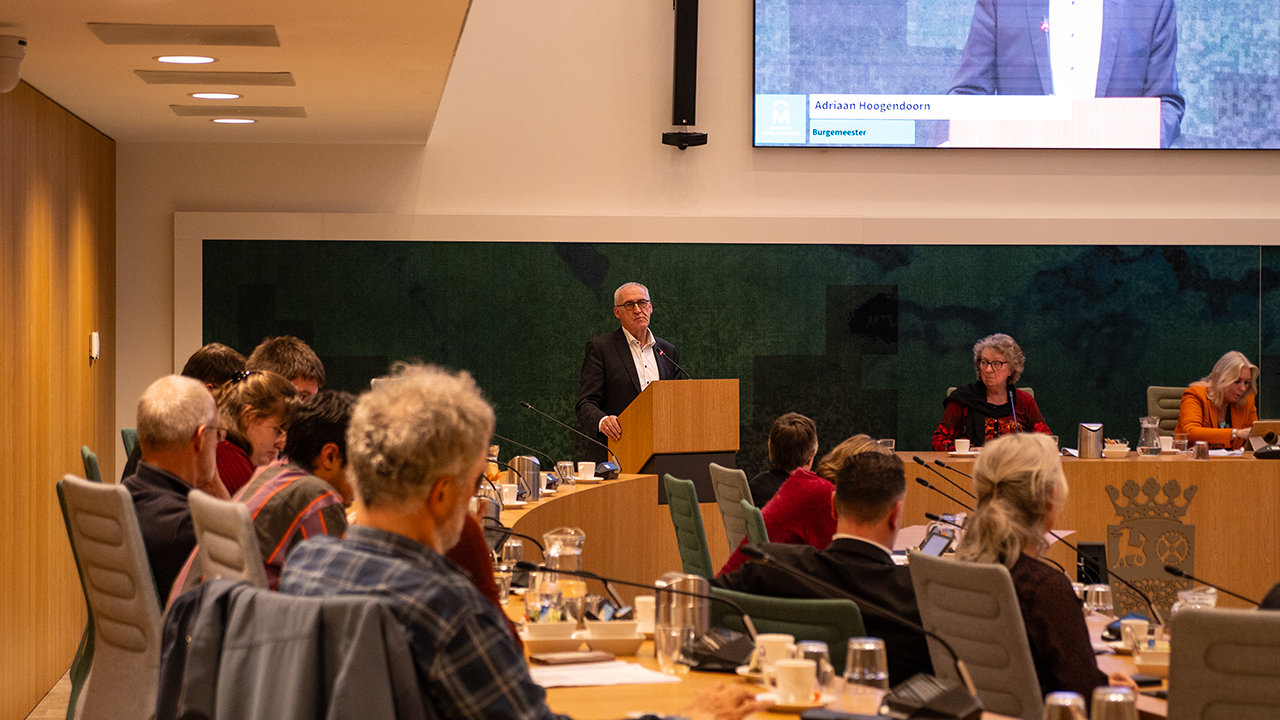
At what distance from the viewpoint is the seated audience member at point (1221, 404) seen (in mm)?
7508

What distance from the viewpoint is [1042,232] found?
28.8ft

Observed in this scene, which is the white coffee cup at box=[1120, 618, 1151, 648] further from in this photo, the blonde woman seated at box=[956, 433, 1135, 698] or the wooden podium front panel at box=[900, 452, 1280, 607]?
the wooden podium front panel at box=[900, 452, 1280, 607]

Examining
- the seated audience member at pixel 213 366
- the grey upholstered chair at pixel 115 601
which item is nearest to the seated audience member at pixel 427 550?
the grey upholstered chair at pixel 115 601

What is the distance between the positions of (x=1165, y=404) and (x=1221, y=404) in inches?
31.2

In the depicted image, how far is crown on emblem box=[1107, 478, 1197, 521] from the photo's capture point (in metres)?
6.57

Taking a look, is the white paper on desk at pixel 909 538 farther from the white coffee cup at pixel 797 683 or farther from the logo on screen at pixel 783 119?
the logo on screen at pixel 783 119

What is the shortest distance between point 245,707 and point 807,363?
695 cm

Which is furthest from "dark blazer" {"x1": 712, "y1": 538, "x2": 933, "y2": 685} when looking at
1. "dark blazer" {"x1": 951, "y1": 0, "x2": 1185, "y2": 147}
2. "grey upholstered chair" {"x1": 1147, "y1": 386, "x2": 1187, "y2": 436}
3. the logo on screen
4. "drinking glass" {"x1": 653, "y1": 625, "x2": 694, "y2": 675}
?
"dark blazer" {"x1": 951, "y1": 0, "x2": 1185, "y2": 147}

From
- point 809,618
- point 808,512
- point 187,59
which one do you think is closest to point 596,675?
point 809,618

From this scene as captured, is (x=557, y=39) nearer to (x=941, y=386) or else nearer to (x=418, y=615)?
(x=941, y=386)

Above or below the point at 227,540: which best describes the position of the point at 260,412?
above

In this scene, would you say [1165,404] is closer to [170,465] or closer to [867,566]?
[867,566]

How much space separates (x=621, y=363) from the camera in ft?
23.2

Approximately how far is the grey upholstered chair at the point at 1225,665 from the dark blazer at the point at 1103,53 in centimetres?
693
